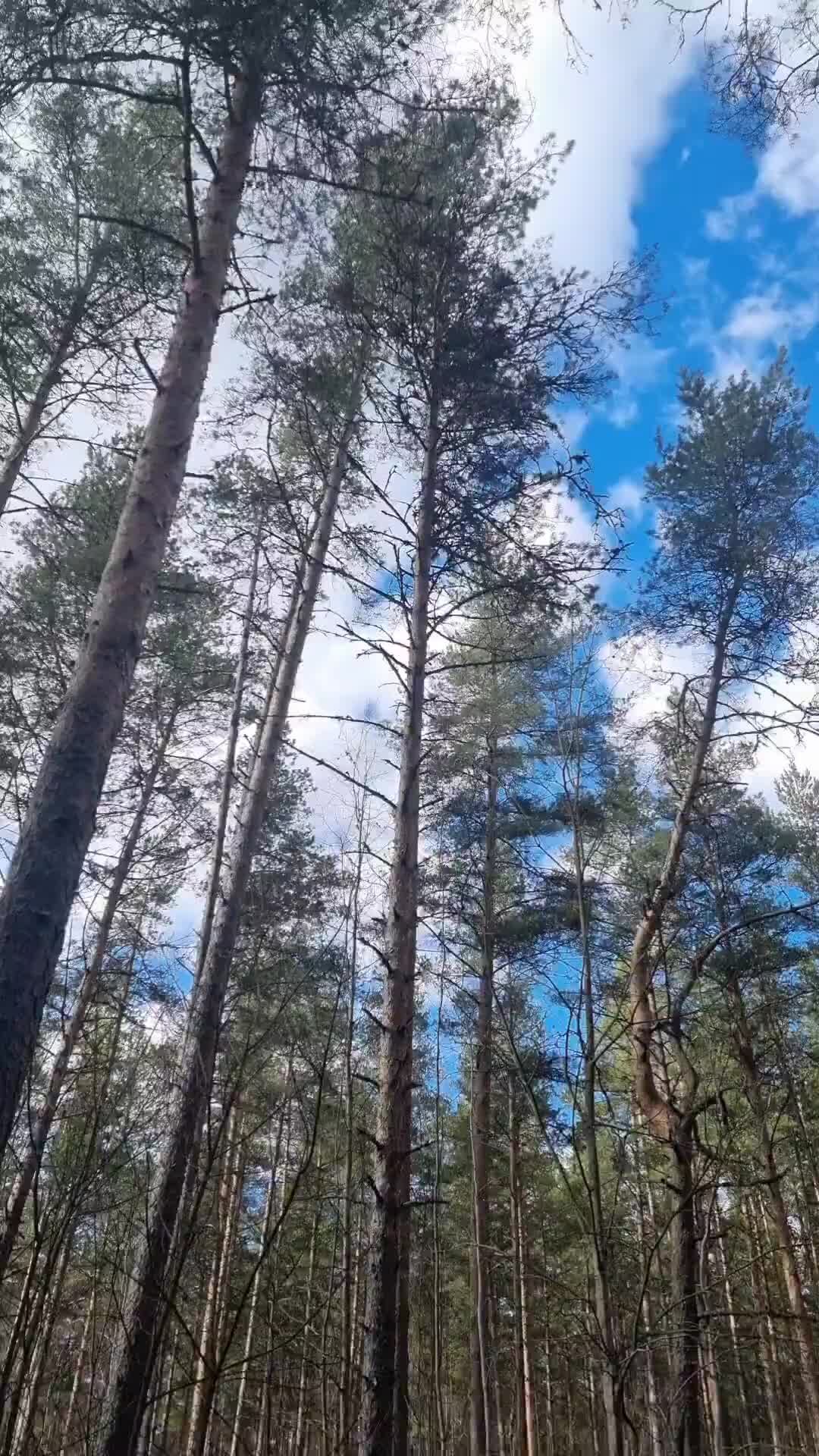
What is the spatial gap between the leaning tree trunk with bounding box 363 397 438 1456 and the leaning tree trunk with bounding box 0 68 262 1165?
6.66 feet

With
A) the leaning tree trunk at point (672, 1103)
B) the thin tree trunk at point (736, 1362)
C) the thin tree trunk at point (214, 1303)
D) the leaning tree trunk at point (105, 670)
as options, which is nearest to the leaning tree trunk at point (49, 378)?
the leaning tree trunk at point (105, 670)

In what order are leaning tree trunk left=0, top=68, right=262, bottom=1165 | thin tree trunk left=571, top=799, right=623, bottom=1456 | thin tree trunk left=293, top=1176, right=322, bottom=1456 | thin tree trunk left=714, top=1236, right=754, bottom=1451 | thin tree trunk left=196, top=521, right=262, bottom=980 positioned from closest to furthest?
thin tree trunk left=571, top=799, right=623, bottom=1456, leaning tree trunk left=0, top=68, right=262, bottom=1165, thin tree trunk left=293, top=1176, right=322, bottom=1456, thin tree trunk left=714, top=1236, right=754, bottom=1451, thin tree trunk left=196, top=521, right=262, bottom=980

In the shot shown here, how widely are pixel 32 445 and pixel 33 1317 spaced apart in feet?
31.0

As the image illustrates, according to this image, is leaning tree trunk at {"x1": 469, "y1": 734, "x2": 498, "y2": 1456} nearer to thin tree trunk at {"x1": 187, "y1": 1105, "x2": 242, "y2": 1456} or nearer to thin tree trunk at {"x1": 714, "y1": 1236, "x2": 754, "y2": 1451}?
thin tree trunk at {"x1": 714, "y1": 1236, "x2": 754, "y2": 1451}

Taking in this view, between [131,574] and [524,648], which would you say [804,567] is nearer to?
[524,648]

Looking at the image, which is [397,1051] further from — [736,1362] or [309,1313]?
[736,1362]

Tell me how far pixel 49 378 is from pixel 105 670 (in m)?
6.74

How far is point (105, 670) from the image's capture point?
3.62 m

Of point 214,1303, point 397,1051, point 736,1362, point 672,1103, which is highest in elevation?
point 397,1051

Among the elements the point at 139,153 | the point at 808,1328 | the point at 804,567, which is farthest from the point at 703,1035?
the point at 139,153

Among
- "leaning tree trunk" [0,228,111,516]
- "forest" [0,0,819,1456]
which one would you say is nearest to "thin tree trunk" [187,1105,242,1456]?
"forest" [0,0,819,1456]

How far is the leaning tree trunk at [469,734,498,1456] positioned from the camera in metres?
9.41

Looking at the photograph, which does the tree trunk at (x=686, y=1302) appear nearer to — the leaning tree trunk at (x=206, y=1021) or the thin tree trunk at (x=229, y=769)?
the leaning tree trunk at (x=206, y=1021)

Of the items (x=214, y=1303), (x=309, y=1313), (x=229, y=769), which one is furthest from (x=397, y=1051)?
(x=214, y=1303)
